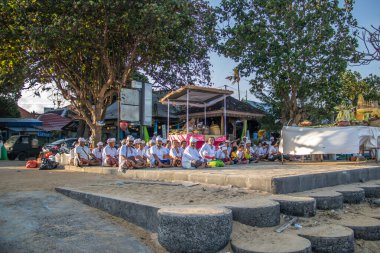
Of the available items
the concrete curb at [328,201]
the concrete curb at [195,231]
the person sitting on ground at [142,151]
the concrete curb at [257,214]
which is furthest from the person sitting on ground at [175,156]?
the concrete curb at [195,231]

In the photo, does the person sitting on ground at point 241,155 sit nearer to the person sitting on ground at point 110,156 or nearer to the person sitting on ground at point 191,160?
the person sitting on ground at point 191,160

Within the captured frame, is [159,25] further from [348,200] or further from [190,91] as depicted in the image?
[348,200]

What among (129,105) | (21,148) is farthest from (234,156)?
(21,148)

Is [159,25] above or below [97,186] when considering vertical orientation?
above

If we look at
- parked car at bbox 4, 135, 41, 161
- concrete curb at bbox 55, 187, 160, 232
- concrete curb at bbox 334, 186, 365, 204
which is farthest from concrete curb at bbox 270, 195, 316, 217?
parked car at bbox 4, 135, 41, 161

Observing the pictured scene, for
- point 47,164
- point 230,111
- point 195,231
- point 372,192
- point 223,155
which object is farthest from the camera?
point 230,111

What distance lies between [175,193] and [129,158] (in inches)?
185

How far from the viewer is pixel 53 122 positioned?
1232 inches

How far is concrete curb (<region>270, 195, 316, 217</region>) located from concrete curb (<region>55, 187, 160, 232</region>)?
178 cm

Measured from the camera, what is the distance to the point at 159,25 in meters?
14.6

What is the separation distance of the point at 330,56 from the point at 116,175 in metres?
13.2

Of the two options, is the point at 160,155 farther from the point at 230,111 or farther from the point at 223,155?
the point at 230,111

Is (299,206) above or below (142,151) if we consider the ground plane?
below

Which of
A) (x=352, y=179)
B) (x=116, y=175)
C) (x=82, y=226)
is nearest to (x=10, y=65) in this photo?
(x=116, y=175)
